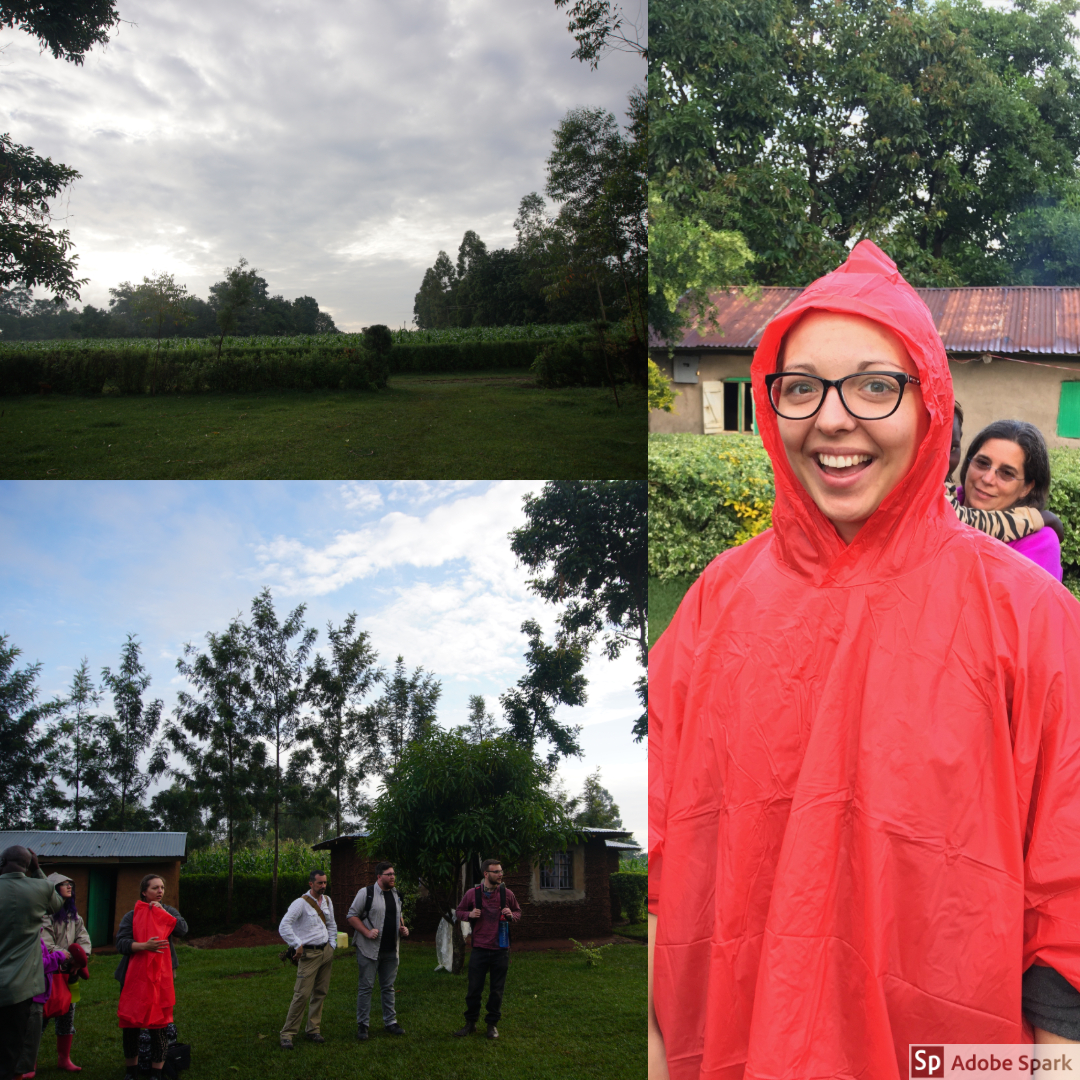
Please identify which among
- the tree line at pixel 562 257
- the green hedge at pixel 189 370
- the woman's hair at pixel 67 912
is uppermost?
the tree line at pixel 562 257

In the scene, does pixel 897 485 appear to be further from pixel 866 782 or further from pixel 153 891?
pixel 153 891

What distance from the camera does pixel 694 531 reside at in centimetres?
604

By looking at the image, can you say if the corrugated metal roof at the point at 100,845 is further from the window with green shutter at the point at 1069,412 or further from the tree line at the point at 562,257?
the window with green shutter at the point at 1069,412

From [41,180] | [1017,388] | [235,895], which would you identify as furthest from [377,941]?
[1017,388]

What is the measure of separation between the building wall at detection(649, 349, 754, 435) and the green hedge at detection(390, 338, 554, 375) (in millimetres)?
3884

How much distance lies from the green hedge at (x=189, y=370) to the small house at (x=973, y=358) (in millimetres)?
4259

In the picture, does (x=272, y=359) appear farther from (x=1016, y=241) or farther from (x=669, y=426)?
(x=1016, y=241)

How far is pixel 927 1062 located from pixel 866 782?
36 centimetres

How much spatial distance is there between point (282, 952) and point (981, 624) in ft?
13.5

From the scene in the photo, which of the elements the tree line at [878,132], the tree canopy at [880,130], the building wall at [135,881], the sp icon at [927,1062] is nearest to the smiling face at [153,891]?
the building wall at [135,881]

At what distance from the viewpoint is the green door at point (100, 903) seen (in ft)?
13.4

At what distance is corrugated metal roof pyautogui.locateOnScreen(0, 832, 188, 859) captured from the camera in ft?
13.5

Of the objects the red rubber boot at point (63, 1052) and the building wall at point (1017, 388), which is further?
the building wall at point (1017, 388)

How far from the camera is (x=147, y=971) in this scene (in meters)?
3.66
